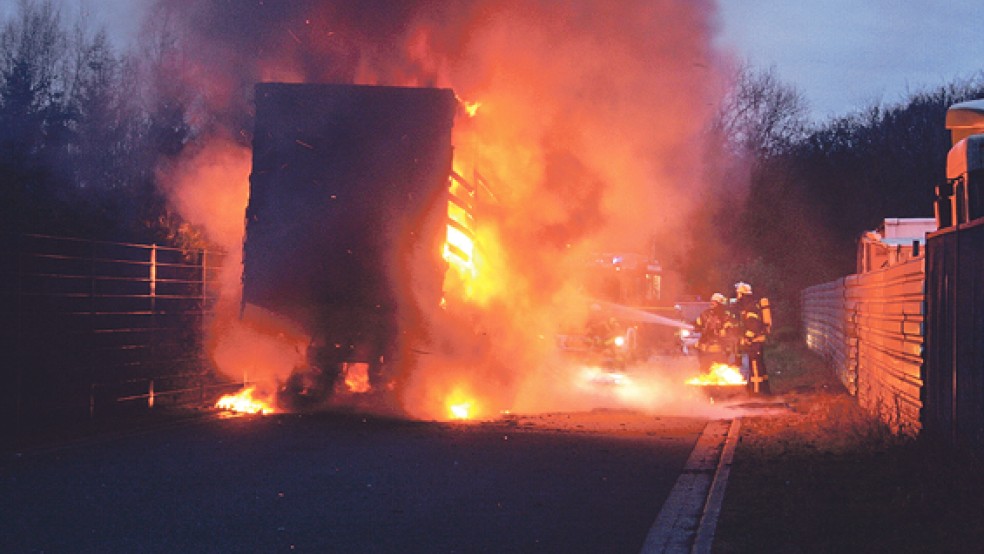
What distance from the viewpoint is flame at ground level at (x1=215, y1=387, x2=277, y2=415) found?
13.5m

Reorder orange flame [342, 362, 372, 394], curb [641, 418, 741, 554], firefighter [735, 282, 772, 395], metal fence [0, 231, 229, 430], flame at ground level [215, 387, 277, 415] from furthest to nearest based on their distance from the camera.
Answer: firefighter [735, 282, 772, 395] → flame at ground level [215, 387, 277, 415] → orange flame [342, 362, 372, 394] → metal fence [0, 231, 229, 430] → curb [641, 418, 741, 554]

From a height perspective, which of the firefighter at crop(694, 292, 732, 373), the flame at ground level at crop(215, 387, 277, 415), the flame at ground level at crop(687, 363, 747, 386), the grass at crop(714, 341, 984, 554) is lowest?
the flame at ground level at crop(215, 387, 277, 415)

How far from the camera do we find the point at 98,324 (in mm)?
12375

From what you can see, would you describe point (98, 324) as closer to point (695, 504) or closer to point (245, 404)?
point (245, 404)

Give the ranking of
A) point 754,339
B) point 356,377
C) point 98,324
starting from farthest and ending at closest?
point 754,339
point 356,377
point 98,324

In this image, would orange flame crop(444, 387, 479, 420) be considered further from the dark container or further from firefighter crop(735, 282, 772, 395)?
firefighter crop(735, 282, 772, 395)

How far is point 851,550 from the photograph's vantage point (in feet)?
18.2

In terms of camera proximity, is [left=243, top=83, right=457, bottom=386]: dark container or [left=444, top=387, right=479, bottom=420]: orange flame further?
[left=444, top=387, right=479, bottom=420]: orange flame

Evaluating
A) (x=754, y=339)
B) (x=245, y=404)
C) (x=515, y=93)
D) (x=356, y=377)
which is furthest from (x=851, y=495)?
(x=515, y=93)

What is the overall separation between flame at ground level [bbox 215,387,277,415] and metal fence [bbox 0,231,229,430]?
2.06 feet

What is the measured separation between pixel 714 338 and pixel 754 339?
0.97 meters

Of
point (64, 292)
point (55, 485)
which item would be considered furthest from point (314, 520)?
point (64, 292)

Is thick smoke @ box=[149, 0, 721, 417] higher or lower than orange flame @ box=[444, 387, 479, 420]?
higher

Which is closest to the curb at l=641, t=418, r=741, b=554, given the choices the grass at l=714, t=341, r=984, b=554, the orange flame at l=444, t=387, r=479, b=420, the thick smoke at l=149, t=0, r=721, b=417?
the grass at l=714, t=341, r=984, b=554
